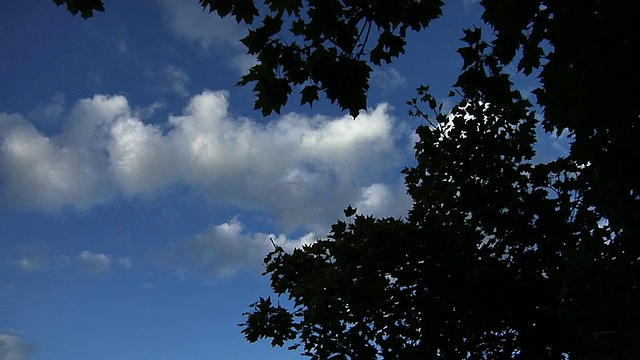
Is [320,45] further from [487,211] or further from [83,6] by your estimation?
[487,211]

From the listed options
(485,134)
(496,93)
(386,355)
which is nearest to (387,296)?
(386,355)

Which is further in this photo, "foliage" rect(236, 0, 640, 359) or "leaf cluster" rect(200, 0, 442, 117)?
"foliage" rect(236, 0, 640, 359)

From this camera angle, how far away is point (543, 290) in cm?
869

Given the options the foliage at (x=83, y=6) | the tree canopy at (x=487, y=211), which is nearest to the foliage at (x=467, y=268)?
the tree canopy at (x=487, y=211)

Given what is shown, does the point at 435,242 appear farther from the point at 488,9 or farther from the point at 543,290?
the point at 488,9

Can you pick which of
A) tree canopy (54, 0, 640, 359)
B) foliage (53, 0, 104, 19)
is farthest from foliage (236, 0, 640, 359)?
foliage (53, 0, 104, 19)

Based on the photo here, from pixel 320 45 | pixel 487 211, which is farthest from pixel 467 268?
pixel 320 45

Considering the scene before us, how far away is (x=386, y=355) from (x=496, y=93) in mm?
5464

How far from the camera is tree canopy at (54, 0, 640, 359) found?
4180 millimetres

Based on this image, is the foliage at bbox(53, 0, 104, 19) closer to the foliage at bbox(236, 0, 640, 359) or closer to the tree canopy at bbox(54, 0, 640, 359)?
the tree canopy at bbox(54, 0, 640, 359)

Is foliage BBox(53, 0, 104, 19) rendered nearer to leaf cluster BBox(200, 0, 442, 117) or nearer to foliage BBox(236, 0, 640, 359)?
leaf cluster BBox(200, 0, 442, 117)

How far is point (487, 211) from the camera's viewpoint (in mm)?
9297

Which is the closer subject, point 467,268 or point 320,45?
point 320,45

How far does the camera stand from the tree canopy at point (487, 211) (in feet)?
13.7
